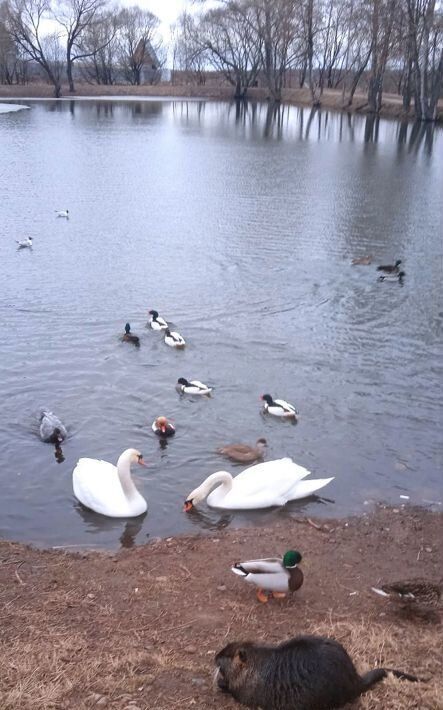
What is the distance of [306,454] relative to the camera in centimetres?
951

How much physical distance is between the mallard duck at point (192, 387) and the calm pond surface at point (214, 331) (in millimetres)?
243

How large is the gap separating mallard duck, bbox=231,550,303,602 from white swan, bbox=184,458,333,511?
2129mm

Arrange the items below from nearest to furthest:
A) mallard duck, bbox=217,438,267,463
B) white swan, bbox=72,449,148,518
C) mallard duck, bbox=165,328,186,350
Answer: white swan, bbox=72,449,148,518
mallard duck, bbox=217,438,267,463
mallard duck, bbox=165,328,186,350

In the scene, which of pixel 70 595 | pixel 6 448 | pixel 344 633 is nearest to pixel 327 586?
pixel 344 633

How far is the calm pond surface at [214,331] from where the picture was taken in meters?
8.88

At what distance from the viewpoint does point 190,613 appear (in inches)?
232

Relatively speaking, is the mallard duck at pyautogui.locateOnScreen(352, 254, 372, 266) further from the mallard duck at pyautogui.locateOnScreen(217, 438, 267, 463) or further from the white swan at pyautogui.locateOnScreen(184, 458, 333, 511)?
the white swan at pyautogui.locateOnScreen(184, 458, 333, 511)

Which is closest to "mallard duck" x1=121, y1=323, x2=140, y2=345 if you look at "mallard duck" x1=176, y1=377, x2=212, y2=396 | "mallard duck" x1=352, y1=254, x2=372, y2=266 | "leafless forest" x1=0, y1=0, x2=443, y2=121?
"mallard duck" x1=176, y1=377, x2=212, y2=396

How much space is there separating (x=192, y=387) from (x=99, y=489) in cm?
309

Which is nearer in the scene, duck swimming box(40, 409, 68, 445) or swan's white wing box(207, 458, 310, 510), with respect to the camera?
swan's white wing box(207, 458, 310, 510)

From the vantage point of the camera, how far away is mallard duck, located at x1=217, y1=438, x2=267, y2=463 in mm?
9289

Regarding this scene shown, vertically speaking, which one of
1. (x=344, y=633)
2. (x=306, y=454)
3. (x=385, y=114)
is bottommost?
(x=306, y=454)

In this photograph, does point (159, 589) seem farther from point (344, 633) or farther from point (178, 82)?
point (178, 82)

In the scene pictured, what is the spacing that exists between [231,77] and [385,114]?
37.4 m
